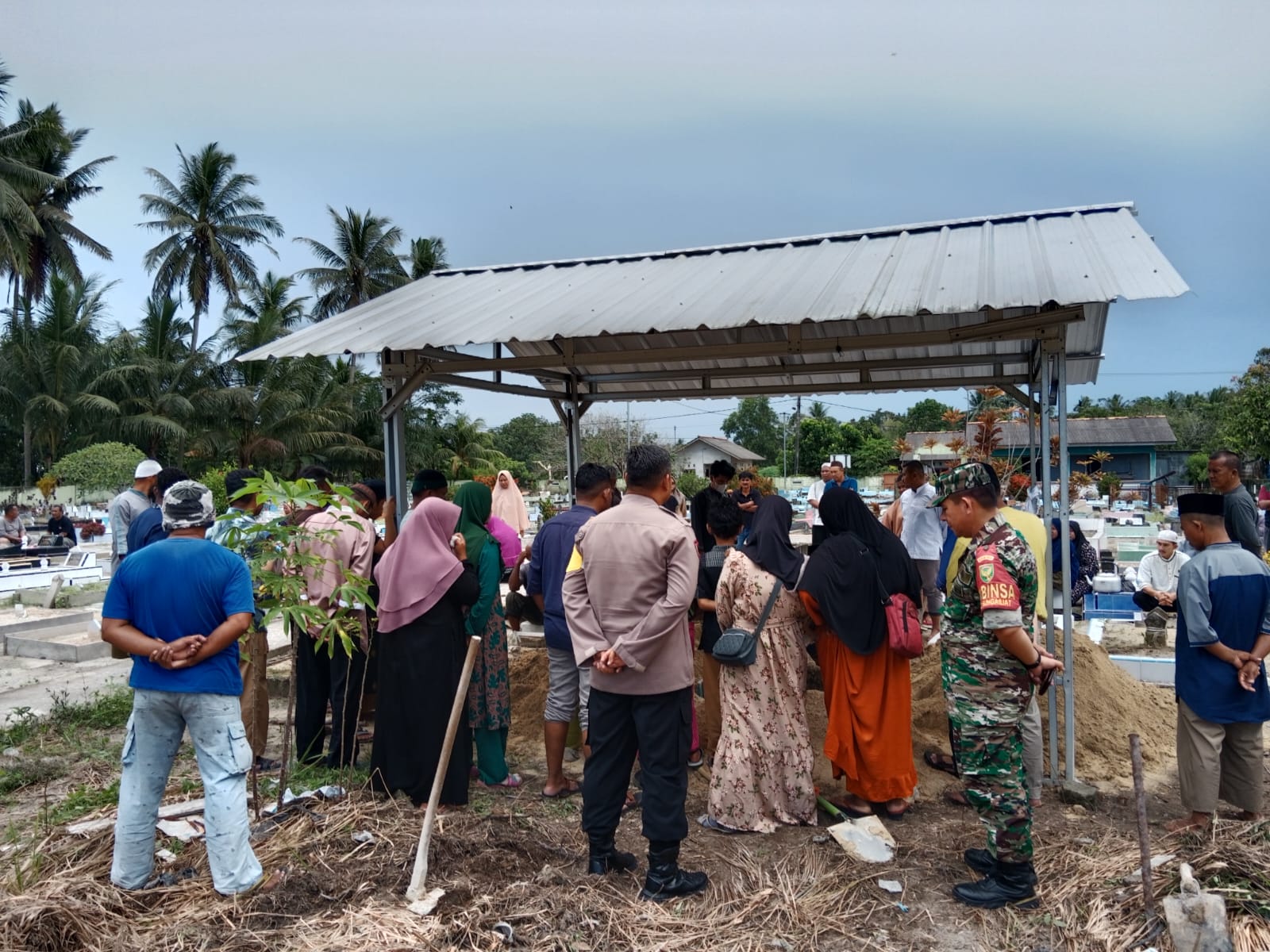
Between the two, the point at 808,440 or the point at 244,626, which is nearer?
the point at 244,626

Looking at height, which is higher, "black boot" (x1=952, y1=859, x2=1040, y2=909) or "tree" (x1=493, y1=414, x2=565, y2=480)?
"tree" (x1=493, y1=414, x2=565, y2=480)

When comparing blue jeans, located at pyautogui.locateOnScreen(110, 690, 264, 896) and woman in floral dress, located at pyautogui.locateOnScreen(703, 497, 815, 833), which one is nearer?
blue jeans, located at pyautogui.locateOnScreen(110, 690, 264, 896)

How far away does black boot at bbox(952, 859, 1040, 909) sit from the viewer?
314 cm

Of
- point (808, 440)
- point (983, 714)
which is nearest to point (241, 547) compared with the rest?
point (983, 714)

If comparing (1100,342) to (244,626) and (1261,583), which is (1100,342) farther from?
(244,626)

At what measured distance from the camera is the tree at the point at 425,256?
36.2m

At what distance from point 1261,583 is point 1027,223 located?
3272 millimetres

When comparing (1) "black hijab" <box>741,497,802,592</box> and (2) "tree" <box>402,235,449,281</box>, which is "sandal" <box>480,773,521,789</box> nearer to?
(1) "black hijab" <box>741,497,802,592</box>

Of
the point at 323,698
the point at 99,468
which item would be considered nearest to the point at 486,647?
the point at 323,698

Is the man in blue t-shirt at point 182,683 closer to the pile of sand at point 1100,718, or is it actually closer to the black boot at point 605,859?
the black boot at point 605,859

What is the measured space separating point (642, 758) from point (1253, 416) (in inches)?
1019

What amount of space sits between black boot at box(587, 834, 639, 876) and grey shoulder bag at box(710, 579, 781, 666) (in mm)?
958

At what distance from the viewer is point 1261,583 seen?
361 centimetres

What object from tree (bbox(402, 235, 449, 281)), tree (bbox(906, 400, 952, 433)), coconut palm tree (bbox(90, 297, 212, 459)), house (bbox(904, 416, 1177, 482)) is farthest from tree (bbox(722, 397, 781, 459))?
coconut palm tree (bbox(90, 297, 212, 459))
